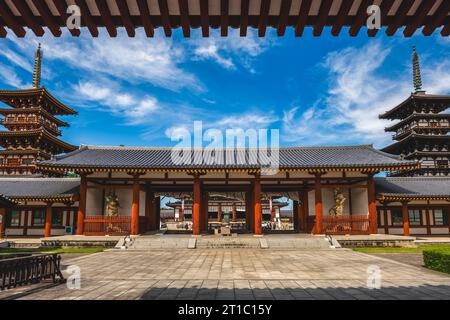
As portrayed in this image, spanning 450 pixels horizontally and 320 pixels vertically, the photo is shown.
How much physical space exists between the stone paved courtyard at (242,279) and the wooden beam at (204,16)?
5245 millimetres

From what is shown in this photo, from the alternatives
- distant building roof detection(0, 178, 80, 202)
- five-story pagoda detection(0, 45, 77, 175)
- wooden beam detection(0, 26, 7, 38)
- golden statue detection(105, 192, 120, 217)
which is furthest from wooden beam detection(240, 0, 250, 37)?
five-story pagoda detection(0, 45, 77, 175)

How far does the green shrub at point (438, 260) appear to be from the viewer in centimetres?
966

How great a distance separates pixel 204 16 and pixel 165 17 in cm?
45

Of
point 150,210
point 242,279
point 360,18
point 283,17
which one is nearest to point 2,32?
point 283,17

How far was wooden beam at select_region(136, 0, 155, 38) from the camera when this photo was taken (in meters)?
3.44

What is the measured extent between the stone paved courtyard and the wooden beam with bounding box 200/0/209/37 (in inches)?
206

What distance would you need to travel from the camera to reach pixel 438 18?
363cm

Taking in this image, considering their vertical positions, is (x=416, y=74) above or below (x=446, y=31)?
above

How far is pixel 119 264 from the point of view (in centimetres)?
1145

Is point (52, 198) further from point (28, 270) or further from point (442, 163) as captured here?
point (442, 163)

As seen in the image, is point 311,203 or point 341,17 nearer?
point 341,17

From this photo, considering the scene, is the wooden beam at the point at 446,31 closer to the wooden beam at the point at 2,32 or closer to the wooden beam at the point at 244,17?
the wooden beam at the point at 244,17

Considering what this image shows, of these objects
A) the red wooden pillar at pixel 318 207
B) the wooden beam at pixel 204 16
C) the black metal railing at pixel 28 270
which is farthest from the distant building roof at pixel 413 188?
the wooden beam at pixel 204 16
